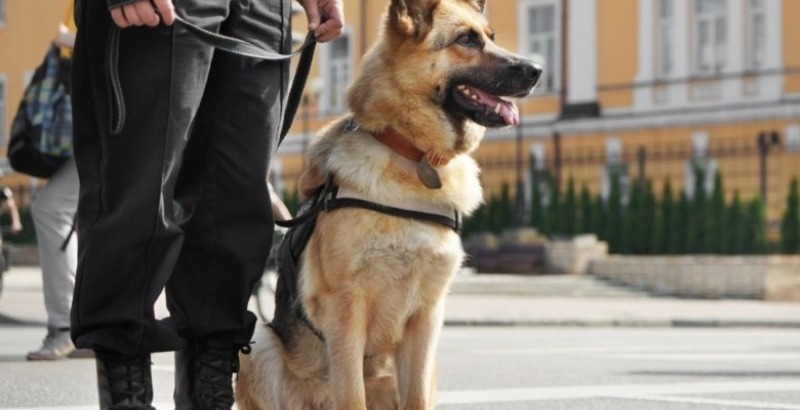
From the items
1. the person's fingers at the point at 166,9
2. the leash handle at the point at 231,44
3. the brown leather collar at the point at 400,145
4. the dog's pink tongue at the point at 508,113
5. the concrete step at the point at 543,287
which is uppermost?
the person's fingers at the point at 166,9

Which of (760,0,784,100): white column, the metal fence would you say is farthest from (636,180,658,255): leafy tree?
(760,0,784,100): white column

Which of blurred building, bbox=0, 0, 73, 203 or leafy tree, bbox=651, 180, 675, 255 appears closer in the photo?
leafy tree, bbox=651, 180, 675, 255

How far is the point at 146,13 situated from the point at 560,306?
16021 millimetres

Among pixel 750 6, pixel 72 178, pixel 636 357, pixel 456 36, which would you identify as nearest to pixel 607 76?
pixel 750 6

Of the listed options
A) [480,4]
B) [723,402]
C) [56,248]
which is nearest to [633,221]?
[56,248]

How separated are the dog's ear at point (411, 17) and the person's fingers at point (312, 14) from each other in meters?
0.46

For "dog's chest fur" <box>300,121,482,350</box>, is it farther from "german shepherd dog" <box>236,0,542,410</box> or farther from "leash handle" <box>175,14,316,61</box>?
"leash handle" <box>175,14,316,61</box>

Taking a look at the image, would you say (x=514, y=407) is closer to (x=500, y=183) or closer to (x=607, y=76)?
(x=500, y=183)

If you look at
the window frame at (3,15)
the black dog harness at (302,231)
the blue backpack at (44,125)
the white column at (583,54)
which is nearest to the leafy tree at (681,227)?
the white column at (583,54)

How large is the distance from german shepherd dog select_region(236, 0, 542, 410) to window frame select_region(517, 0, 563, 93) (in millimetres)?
27786

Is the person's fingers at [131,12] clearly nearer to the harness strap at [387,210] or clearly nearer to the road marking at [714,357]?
the harness strap at [387,210]

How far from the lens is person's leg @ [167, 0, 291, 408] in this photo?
180 inches

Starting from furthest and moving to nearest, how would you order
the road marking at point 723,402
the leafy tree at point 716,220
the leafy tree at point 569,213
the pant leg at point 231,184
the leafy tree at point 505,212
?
the leafy tree at point 505,212, the leafy tree at point 569,213, the leafy tree at point 716,220, the road marking at point 723,402, the pant leg at point 231,184

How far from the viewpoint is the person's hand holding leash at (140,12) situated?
418 cm
